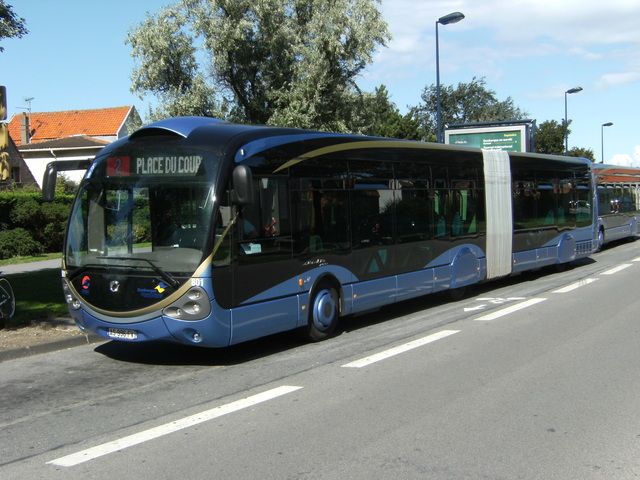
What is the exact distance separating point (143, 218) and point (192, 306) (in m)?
1.43

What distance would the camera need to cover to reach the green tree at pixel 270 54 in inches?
1050

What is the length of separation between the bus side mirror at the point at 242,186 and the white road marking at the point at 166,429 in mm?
2038

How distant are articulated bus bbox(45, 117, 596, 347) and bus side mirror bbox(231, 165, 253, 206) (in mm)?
13

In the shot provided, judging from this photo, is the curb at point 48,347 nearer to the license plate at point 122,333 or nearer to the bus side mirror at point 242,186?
the license plate at point 122,333

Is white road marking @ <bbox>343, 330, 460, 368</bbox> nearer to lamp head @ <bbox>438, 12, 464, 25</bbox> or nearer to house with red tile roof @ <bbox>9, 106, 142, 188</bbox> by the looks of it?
lamp head @ <bbox>438, 12, 464, 25</bbox>

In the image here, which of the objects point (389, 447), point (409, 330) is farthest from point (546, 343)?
point (389, 447)

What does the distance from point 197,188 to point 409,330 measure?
4091 mm

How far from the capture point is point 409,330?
32.2ft

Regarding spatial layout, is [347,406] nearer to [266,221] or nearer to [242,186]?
[242,186]

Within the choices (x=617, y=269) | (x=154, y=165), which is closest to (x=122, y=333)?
(x=154, y=165)

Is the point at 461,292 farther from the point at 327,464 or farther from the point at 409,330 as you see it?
the point at 327,464

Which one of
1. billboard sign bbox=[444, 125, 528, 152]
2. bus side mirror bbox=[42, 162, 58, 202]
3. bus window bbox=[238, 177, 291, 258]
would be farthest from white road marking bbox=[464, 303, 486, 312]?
billboard sign bbox=[444, 125, 528, 152]

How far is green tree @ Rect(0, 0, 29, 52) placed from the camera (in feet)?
33.0

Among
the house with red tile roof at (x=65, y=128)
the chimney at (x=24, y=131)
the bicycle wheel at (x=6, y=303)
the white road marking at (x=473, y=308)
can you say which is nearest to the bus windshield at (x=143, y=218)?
the bicycle wheel at (x=6, y=303)
